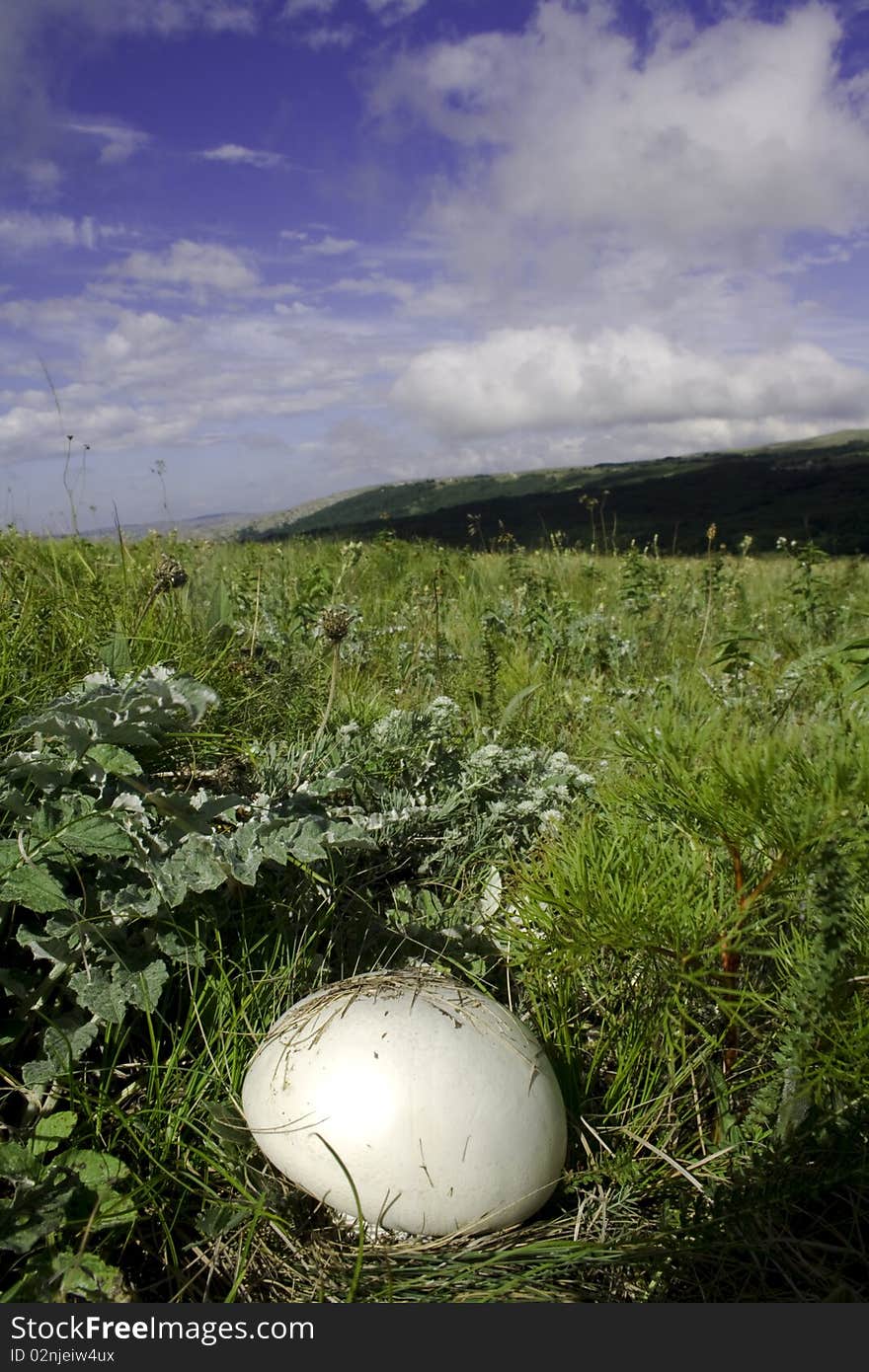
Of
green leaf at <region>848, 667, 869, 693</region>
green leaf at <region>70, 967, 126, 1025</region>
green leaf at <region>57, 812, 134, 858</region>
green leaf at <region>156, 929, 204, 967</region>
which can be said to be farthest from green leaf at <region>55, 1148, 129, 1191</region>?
green leaf at <region>848, 667, 869, 693</region>

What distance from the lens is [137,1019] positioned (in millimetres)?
1986

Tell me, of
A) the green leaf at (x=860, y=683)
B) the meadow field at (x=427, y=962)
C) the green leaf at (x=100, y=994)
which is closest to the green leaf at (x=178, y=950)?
the meadow field at (x=427, y=962)

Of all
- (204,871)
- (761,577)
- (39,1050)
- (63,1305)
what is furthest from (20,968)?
(761,577)

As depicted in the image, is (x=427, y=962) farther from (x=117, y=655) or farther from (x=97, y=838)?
(x=117, y=655)

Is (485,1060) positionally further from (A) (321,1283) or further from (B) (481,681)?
(B) (481,681)

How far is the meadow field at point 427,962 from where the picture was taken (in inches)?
59.9

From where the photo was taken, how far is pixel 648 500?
75.6 m

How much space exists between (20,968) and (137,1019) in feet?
1.04

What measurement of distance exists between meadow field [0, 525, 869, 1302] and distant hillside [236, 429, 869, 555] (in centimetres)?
2371

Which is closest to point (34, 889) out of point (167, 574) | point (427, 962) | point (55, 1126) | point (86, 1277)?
point (55, 1126)

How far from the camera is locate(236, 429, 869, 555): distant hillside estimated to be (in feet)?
159

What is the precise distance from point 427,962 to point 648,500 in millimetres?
78160

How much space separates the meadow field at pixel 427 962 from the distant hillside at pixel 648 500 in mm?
23708

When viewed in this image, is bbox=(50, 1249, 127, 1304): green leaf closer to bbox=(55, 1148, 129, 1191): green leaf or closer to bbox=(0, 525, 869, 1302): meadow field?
bbox=(0, 525, 869, 1302): meadow field
